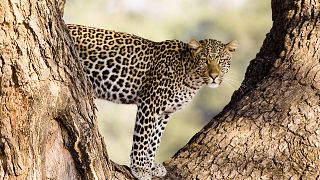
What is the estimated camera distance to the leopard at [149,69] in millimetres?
8312

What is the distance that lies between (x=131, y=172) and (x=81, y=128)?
6.43 feet

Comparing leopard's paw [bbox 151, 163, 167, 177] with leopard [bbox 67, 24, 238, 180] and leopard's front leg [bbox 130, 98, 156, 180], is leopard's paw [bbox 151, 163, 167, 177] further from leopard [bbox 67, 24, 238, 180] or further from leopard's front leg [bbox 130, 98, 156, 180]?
leopard [bbox 67, 24, 238, 180]

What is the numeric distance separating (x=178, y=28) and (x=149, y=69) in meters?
25.7

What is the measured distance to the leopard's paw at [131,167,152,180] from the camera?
7.60m

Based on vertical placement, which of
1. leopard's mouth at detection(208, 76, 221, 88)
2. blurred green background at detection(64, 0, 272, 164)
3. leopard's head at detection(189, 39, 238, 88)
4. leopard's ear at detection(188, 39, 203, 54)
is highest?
blurred green background at detection(64, 0, 272, 164)

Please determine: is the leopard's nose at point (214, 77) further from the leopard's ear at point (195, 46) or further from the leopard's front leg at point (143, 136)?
the leopard's front leg at point (143, 136)

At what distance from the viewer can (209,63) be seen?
8.39 m

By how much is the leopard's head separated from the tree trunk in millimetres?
291

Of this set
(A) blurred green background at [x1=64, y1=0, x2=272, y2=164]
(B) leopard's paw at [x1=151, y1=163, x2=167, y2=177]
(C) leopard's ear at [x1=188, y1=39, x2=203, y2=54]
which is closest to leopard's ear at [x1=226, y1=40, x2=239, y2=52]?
(C) leopard's ear at [x1=188, y1=39, x2=203, y2=54]

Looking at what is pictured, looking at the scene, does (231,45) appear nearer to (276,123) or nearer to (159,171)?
(276,123)

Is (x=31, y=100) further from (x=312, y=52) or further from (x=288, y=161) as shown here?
(x=312, y=52)

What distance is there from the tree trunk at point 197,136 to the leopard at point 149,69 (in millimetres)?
427

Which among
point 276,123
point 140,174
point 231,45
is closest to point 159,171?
point 140,174

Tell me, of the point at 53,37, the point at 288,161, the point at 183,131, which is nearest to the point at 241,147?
the point at 288,161
